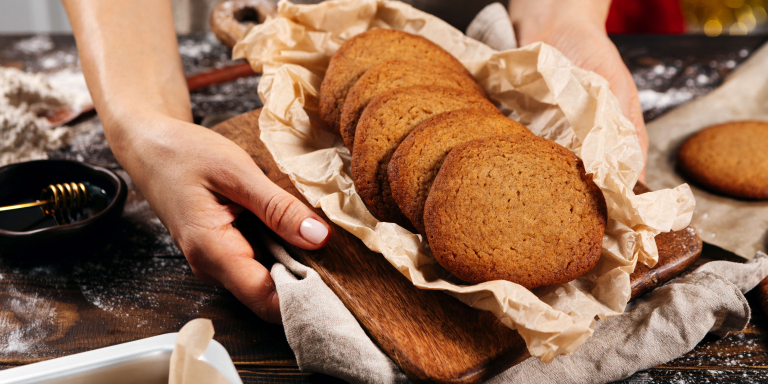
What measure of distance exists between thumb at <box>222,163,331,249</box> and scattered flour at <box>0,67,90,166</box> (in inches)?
40.4

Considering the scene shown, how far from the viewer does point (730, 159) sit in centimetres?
186

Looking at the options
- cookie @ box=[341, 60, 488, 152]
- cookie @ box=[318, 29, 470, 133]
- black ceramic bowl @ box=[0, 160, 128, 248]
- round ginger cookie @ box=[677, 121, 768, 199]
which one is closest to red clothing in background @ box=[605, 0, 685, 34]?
round ginger cookie @ box=[677, 121, 768, 199]

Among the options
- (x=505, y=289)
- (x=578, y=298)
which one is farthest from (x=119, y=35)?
(x=578, y=298)

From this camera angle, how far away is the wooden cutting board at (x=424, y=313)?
108cm

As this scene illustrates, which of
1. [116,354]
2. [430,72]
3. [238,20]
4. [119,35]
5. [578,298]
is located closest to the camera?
[116,354]

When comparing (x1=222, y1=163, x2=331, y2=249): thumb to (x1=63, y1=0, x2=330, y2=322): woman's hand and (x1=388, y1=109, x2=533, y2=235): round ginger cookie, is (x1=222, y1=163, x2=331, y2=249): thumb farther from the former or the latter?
(x1=388, y1=109, x2=533, y2=235): round ginger cookie

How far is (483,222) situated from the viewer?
1174mm

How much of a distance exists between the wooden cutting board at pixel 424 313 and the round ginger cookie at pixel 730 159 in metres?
0.53

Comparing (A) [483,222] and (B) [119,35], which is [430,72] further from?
(B) [119,35]

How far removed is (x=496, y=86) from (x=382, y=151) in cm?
63

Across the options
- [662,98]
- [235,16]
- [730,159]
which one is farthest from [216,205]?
[662,98]

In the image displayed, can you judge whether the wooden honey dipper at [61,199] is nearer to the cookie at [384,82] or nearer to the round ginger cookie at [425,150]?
the cookie at [384,82]

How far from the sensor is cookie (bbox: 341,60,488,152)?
152 centimetres

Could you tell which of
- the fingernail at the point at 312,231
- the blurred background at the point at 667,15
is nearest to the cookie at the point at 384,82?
the fingernail at the point at 312,231
